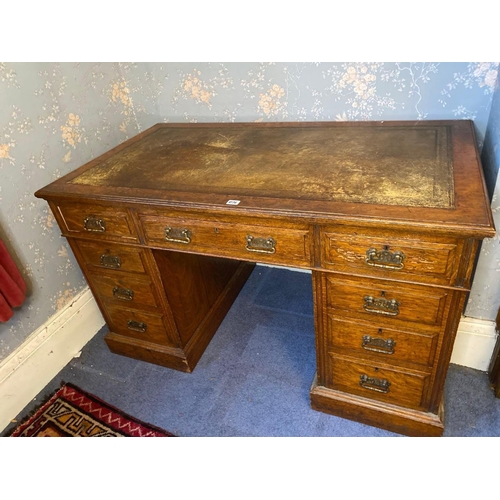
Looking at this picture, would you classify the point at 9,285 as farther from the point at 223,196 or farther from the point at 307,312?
the point at 307,312

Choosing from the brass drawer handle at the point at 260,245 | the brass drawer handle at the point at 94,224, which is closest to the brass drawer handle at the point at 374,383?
the brass drawer handle at the point at 260,245

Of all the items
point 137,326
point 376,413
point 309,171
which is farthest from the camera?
point 137,326

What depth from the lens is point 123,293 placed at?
5.02ft

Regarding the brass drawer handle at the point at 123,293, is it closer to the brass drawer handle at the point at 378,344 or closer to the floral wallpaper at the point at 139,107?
the floral wallpaper at the point at 139,107

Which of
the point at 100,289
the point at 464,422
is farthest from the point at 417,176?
the point at 100,289

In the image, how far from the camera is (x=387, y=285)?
1047 millimetres

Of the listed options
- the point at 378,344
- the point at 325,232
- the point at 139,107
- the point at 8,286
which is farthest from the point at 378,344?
the point at 139,107

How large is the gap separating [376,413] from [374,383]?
0.12 metres

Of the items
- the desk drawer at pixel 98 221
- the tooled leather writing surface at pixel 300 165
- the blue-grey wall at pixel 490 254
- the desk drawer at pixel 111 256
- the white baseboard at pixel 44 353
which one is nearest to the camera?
the tooled leather writing surface at pixel 300 165

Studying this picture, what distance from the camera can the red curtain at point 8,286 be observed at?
1337 millimetres

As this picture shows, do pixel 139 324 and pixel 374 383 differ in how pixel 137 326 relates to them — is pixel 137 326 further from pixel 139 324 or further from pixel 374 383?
pixel 374 383

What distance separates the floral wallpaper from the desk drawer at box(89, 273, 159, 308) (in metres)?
0.26

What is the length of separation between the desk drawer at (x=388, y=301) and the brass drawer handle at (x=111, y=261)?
30.0 inches
